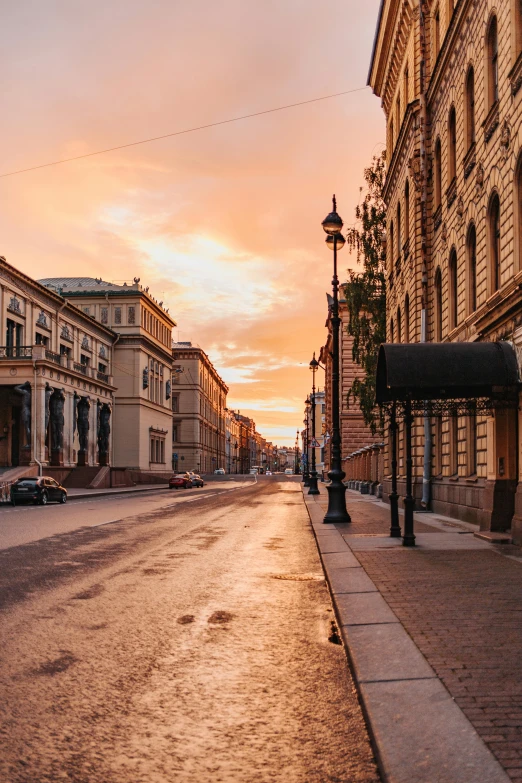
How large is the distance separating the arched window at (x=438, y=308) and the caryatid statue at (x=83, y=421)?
41673 mm

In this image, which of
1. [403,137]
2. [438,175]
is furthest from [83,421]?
[438,175]

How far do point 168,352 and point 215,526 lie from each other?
2806 inches

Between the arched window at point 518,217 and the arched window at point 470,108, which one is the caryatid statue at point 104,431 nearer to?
the arched window at point 470,108

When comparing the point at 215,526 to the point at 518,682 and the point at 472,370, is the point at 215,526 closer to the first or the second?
the point at 472,370

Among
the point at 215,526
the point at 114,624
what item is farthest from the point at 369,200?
the point at 114,624

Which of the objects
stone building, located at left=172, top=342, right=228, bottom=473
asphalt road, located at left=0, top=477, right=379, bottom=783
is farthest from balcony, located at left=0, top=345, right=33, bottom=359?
stone building, located at left=172, top=342, right=228, bottom=473

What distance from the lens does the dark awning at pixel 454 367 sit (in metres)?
13.9

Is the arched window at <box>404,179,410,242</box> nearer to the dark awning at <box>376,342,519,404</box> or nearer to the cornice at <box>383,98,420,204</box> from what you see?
the cornice at <box>383,98,420,204</box>

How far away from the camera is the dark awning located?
45.6ft

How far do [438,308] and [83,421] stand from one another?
42333 mm

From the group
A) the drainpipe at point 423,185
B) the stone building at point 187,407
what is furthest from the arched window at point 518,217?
the stone building at point 187,407

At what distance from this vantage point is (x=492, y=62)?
683 inches

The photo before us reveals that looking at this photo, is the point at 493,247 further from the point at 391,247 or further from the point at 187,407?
the point at 187,407

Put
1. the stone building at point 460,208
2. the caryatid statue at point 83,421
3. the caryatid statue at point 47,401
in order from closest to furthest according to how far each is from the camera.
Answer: the stone building at point 460,208
the caryatid statue at point 47,401
the caryatid statue at point 83,421
